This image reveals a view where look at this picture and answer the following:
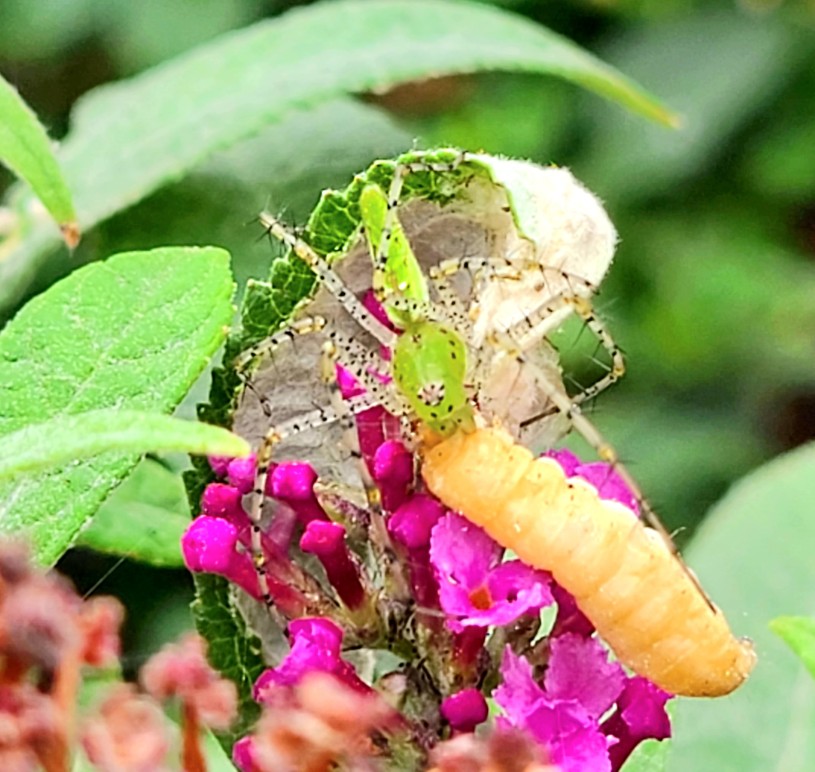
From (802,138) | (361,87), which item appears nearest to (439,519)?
(361,87)

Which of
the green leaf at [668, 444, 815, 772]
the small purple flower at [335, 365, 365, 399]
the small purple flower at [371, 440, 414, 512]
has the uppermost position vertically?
the small purple flower at [335, 365, 365, 399]

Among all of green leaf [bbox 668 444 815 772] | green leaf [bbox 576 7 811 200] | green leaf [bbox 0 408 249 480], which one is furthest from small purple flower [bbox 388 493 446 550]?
green leaf [bbox 576 7 811 200]

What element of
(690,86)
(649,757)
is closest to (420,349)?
(649,757)

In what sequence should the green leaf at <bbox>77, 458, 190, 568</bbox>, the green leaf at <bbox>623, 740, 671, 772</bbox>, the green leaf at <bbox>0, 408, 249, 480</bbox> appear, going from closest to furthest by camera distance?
the green leaf at <bbox>0, 408, 249, 480</bbox> → the green leaf at <bbox>623, 740, 671, 772</bbox> → the green leaf at <bbox>77, 458, 190, 568</bbox>

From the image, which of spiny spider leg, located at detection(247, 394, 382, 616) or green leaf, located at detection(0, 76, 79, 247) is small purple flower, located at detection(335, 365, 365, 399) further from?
green leaf, located at detection(0, 76, 79, 247)

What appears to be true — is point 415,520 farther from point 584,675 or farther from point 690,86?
point 690,86

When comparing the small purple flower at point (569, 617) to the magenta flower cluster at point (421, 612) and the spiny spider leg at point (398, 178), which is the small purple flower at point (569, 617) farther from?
the spiny spider leg at point (398, 178)


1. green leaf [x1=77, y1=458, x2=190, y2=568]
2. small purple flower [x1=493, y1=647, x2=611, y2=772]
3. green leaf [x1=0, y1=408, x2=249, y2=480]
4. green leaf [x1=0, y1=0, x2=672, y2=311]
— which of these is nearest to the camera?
green leaf [x1=0, y1=408, x2=249, y2=480]

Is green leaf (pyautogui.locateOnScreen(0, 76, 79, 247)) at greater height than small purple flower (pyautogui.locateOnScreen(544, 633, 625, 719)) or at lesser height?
greater
